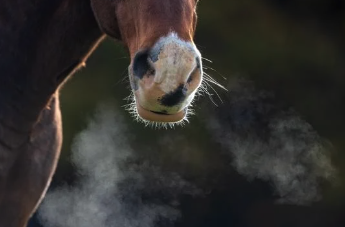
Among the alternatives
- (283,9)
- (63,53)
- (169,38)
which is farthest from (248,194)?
(169,38)

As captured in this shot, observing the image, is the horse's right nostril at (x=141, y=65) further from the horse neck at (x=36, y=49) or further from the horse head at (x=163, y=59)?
the horse neck at (x=36, y=49)

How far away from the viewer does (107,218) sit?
17.7 ft

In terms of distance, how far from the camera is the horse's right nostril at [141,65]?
5.41 feet

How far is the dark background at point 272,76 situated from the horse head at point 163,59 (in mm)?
3560

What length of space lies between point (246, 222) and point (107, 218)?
0.99 m

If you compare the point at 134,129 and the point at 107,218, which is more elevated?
the point at 134,129

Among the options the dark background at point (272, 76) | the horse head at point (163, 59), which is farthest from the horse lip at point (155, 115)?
the dark background at point (272, 76)

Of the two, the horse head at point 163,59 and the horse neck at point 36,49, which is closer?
the horse head at point 163,59

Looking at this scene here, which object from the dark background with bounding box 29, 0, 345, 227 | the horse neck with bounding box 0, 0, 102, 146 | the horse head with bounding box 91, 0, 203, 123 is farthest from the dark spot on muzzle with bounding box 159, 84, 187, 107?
the dark background with bounding box 29, 0, 345, 227

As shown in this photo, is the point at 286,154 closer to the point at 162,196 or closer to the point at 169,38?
the point at 162,196

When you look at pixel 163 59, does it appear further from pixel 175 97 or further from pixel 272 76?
pixel 272 76

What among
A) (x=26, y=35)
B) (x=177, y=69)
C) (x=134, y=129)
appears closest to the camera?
(x=177, y=69)

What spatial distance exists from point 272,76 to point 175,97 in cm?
388

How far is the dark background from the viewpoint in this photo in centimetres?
538
